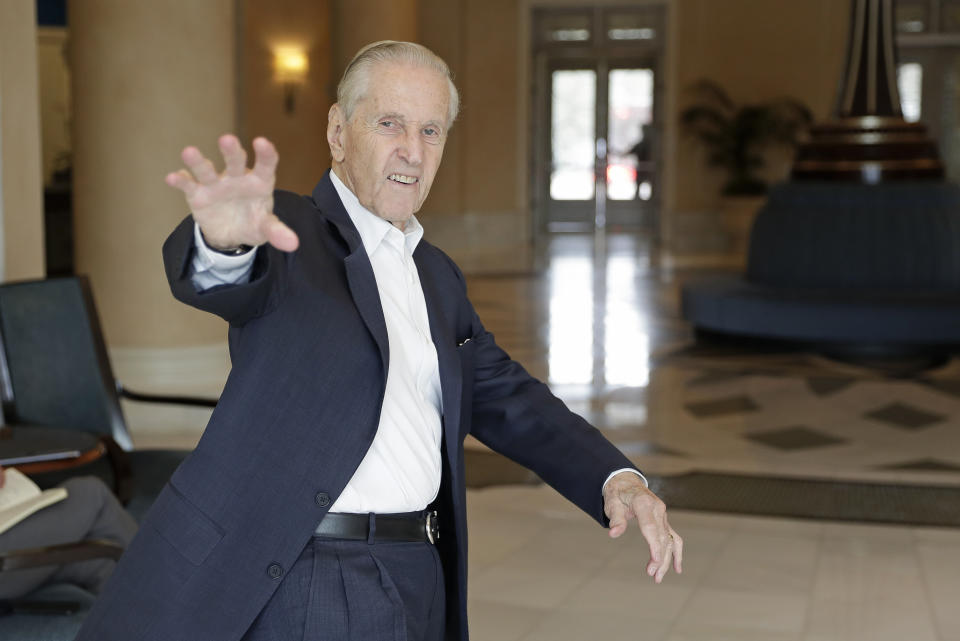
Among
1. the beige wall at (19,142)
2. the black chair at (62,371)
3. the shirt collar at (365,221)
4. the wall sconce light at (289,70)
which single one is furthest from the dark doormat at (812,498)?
the wall sconce light at (289,70)

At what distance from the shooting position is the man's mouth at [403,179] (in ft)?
5.94

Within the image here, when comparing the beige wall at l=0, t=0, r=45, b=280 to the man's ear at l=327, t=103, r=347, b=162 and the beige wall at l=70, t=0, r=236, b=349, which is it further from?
the man's ear at l=327, t=103, r=347, b=162

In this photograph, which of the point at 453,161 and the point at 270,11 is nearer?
the point at 270,11

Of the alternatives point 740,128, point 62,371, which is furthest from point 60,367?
point 740,128

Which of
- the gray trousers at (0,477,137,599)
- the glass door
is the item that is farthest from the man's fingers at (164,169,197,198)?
the glass door

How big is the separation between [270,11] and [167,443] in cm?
662

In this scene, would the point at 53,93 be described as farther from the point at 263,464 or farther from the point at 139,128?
the point at 263,464

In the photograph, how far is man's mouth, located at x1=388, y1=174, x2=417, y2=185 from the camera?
71.3 inches

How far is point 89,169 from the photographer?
6203 mm

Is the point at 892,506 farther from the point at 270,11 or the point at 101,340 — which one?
the point at 270,11

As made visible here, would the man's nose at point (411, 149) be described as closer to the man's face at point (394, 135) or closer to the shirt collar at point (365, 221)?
the man's face at point (394, 135)

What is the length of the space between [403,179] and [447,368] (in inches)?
11.5

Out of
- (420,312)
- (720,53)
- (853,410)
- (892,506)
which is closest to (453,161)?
(720,53)

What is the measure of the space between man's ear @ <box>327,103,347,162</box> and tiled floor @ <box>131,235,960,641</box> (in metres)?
2.12
